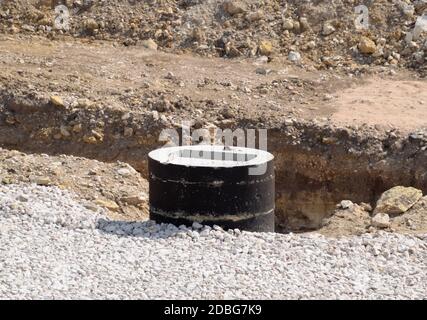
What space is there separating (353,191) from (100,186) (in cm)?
382

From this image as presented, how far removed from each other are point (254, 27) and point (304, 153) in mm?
4178

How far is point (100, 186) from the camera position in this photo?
912cm

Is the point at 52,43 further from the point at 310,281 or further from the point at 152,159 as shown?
the point at 310,281

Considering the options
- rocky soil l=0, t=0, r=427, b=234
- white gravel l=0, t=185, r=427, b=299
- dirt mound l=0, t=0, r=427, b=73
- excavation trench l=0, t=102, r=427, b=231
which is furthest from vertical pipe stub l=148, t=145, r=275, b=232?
dirt mound l=0, t=0, r=427, b=73

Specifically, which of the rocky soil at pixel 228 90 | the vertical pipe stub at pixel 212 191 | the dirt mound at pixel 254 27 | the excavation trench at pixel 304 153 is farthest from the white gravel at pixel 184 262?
the dirt mound at pixel 254 27

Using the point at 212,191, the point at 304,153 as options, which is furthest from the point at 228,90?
the point at 212,191

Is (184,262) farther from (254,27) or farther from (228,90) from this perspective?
(254,27)

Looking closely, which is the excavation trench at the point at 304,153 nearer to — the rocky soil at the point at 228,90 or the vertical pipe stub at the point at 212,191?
the rocky soil at the point at 228,90

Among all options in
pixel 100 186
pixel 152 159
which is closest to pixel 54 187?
pixel 100 186

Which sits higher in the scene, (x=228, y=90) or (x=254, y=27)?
(x=254, y=27)

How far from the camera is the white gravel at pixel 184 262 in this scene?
20.3ft

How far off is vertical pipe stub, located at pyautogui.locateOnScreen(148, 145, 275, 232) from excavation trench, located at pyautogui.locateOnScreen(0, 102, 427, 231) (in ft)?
12.4

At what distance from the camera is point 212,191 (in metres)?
7.52

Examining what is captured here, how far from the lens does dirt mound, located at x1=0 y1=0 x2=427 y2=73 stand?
47.5 feet
